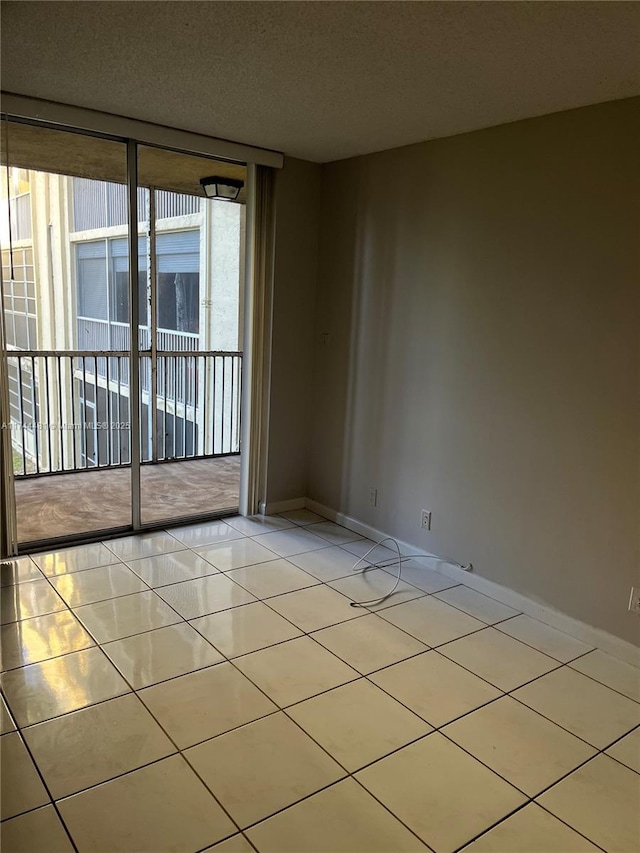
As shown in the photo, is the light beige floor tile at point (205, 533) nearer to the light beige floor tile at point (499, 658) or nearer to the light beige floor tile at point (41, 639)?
the light beige floor tile at point (41, 639)

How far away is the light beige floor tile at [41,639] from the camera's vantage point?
2.62 m

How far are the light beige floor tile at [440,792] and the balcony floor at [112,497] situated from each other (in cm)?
265

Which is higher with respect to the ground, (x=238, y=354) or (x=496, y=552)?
(x=238, y=354)

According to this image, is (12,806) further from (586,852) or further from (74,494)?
(74,494)

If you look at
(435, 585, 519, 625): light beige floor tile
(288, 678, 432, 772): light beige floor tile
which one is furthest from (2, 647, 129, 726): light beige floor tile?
(435, 585, 519, 625): light beige floor tile

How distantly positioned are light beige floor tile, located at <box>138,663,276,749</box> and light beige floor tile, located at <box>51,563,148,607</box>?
34.0 inches

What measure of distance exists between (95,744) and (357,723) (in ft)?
3.05

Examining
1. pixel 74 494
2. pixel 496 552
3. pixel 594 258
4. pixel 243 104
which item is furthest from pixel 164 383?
pixel 594 258

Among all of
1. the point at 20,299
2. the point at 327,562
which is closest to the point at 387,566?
the point at 327,562

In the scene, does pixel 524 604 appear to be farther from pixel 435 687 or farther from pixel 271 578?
pixel 271 578

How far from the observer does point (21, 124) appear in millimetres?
3330

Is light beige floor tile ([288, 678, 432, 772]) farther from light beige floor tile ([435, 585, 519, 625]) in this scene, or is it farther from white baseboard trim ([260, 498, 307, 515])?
white baseboard trim ([260, 498, 307, 515])

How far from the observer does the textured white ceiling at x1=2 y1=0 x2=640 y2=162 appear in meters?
2.02

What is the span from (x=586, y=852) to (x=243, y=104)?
3278 mm
